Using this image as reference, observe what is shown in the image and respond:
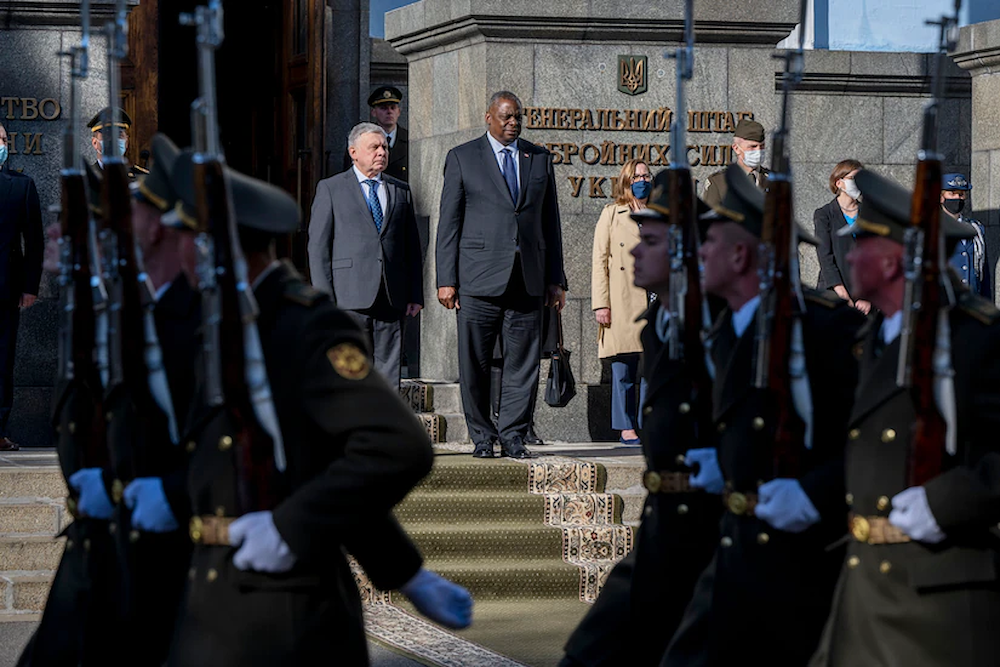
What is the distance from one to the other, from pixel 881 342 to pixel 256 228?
1.71 meters

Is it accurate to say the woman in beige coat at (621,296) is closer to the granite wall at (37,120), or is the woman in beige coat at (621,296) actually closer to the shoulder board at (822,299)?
the granite wall at (37,120)

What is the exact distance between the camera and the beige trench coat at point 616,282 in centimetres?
1225

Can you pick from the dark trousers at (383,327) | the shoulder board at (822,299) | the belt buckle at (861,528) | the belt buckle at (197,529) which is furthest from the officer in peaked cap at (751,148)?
the belt buckle at (197,529)

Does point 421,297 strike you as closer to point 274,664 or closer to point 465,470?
point 465,470

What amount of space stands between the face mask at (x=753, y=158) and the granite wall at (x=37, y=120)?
4150mm

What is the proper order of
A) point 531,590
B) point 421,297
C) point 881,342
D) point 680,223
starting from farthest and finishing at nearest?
point 421,297
point 531,590
point 680,223
point 881,342

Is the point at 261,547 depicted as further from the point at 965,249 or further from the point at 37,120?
the point at 965,249

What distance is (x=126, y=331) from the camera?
5078 mm

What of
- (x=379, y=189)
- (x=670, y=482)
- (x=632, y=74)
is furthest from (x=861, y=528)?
(x=632, y=74)

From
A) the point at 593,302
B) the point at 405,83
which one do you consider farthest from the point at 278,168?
the point at 593,302

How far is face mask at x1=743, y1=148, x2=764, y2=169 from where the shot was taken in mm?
12156

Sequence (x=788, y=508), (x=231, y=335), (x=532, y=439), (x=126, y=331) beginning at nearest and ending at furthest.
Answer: (x=231, y=335) < (x=126, y=331) < (x=788, y=508) < (x=532, y=439)

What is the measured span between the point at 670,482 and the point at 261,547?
218 centimetres

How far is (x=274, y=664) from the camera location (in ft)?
13.9
